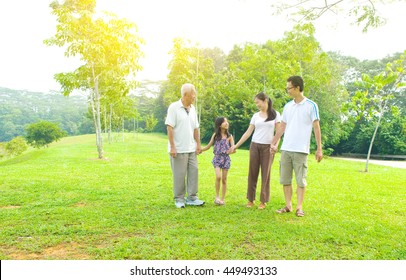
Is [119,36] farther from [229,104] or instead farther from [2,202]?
[229,104]

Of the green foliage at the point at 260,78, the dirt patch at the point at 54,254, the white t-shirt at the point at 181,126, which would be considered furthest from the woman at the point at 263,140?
the green foliage at the point at 260,78

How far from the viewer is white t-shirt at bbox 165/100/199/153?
559 centimetres

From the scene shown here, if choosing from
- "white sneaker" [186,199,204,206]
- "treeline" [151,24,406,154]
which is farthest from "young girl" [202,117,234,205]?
"treeline" [151,24,406,154]

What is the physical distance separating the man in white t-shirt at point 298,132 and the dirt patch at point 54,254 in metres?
3.20

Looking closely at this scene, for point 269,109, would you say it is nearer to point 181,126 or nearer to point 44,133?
point 181,126

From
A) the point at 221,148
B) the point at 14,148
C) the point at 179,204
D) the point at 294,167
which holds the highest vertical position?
the point at 221,148

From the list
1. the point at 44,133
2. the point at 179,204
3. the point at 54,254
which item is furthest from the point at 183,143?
the point at 44,133

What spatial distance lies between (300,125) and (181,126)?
1.92 metres

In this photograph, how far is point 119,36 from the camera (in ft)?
46.0

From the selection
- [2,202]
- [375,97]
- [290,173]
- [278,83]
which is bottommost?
[2,202]

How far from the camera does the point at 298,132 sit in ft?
16.7

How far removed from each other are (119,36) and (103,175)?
694 centimetres

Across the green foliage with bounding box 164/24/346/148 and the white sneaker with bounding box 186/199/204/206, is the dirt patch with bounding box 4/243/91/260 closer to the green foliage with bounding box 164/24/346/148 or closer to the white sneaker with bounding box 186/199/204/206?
the white sneaker with bounding box 186/199/204/206
